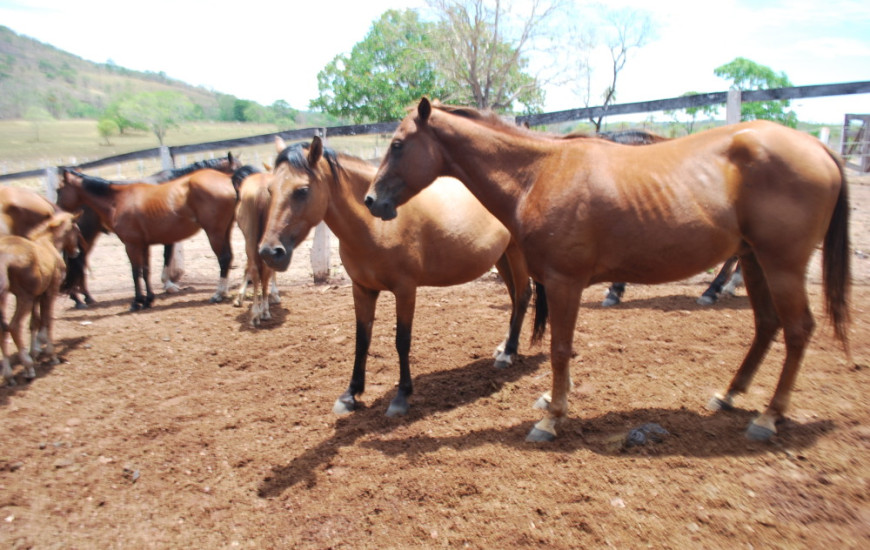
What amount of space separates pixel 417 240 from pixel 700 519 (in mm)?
2651

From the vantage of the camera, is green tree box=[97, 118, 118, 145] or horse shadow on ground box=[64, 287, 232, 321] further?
green tree box=[97, 118, 118, 145]

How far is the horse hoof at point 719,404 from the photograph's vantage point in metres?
3.62

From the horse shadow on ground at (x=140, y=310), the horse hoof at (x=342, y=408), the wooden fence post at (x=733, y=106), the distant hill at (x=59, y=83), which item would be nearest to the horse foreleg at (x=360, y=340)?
the horse hoof at (x=342, y=408)

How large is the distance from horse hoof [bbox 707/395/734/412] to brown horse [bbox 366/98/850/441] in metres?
0.41

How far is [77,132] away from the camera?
6319cm

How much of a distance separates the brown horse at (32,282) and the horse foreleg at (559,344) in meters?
5.28

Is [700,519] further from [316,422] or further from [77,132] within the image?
[77,132]

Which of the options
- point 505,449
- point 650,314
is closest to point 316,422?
point 505,449

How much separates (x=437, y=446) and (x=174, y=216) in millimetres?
6717

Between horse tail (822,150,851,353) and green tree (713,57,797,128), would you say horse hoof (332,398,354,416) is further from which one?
green tree (713,57,797,128)

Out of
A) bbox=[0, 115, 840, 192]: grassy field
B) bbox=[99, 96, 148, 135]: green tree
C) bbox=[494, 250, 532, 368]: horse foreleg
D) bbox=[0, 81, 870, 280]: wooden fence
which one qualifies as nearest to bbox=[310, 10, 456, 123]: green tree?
bbox=[0, 115, 840, 192]: grassy field

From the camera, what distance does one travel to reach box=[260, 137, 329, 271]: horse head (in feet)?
11.8

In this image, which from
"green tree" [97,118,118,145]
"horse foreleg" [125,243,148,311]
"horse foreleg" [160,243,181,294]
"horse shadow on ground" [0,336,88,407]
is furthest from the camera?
"green tree" [97,118,118,145]

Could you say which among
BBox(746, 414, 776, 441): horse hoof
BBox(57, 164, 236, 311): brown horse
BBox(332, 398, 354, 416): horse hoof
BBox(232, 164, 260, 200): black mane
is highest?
BBox(232, 164, 260, 200): black mane
